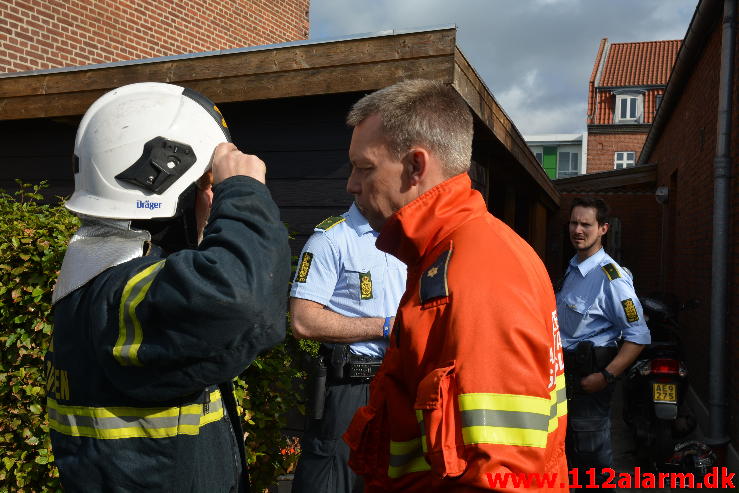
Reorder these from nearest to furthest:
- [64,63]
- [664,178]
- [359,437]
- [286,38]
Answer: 1. [359,437]
2. [64,63]
3. [664,178]
4. [286,38]

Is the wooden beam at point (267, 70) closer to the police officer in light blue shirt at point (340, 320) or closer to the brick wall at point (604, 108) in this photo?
the police officer in light blue shirt at point (340, 320)

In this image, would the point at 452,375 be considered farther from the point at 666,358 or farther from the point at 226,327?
the point at 666,358

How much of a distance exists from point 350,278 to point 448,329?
1.81 metres

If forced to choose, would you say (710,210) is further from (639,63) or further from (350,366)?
(639,63)

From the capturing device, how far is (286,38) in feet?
42.9

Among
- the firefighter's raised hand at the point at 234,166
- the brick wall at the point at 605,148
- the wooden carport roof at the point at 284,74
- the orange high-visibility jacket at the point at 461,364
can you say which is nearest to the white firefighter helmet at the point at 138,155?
the firefighter's raised hand at the point at 234,166

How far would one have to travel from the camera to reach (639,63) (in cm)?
3422

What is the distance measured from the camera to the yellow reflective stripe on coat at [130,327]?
129 cm

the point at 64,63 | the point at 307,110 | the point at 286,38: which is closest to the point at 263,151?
the point at 307,110

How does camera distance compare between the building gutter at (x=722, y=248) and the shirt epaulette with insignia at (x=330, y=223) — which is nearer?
the shirt epaulette with insignia at (x=330, y=223)

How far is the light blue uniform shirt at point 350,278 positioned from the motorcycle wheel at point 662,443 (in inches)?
125

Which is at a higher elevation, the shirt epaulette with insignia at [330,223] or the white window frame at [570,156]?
the white window frame at [570,156]

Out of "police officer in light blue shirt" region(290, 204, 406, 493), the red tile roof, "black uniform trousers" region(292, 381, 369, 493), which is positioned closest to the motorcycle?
"police officer in light blue shirt" region(290, 204, 406, 493)

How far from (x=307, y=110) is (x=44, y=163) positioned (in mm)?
2848
